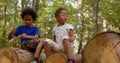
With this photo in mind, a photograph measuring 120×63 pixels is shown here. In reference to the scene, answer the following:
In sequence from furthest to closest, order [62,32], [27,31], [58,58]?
1. [27,31]
2. [62,32]
3. [58,58]

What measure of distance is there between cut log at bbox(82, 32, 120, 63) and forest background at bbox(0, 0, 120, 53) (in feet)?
21.1

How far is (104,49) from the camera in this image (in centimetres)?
377

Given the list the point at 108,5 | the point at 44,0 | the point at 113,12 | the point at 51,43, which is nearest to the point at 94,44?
the point at 51,43

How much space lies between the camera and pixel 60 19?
15.4ft

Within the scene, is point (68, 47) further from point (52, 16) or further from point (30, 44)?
point (52, 16)

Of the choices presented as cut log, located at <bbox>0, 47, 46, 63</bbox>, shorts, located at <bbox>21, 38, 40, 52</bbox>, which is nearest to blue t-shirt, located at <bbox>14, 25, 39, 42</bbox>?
shorts, located at <bbox>21, 38, 40, 52</bbox>

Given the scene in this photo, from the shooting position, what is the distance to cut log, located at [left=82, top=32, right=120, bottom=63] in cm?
370

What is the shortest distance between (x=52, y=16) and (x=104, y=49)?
9.22m

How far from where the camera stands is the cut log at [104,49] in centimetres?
370

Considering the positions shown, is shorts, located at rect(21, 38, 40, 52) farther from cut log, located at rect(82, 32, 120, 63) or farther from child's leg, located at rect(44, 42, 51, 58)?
cut log, located at rect(82, 32, 120, 63)

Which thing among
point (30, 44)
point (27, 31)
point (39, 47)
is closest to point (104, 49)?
point (39, 47)

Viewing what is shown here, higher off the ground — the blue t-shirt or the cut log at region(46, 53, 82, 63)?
the blue t-shirt

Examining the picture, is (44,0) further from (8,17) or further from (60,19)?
(60,19)

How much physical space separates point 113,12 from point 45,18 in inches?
137
